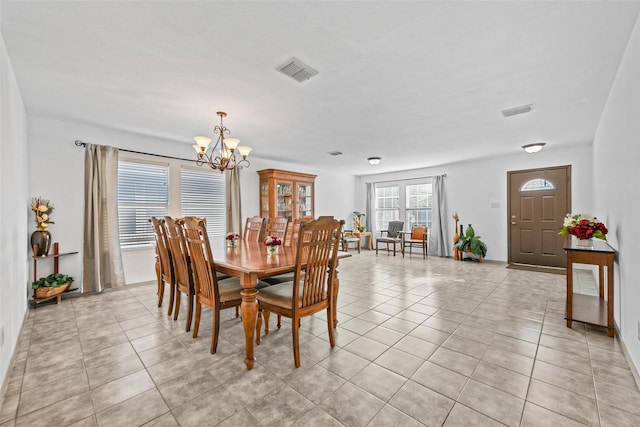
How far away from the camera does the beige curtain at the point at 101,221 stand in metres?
3.77

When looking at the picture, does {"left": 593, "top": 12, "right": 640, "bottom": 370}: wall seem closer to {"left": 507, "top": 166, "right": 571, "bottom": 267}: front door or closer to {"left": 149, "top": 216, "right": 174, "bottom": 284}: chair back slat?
{"left": 507, "top": 166, "right": 571, "bottom": 267}: front door

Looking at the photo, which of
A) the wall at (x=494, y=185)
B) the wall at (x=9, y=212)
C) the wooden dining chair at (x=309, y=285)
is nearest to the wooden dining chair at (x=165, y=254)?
the wall at (x=9, y=212)

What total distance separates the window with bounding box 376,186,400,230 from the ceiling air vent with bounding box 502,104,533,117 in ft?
15.5

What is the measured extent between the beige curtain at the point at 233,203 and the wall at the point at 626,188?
5173mm

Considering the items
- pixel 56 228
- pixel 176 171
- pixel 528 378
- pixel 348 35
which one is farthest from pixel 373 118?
pixel 56 228

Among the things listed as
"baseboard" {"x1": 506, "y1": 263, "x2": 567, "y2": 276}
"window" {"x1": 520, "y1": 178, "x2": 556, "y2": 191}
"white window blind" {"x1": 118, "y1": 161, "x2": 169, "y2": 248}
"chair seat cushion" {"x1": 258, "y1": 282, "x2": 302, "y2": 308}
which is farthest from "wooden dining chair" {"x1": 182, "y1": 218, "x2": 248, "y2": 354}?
"window" {"x1": 520, "y1": 178, "x2": 556, "y2": 191}

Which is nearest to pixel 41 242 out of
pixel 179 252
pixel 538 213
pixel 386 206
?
pixel 179 252


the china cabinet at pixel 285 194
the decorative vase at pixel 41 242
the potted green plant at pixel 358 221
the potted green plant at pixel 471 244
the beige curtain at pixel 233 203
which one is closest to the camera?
the decorative vase at pixel 41 242

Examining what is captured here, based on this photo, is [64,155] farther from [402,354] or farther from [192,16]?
[402,354]

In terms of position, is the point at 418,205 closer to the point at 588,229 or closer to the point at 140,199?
the point at 588,229

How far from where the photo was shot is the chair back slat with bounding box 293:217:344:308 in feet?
6.60

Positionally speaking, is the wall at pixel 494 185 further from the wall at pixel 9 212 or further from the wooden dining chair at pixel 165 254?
the wall at pixel 9 212

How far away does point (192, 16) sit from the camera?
1.71 metres

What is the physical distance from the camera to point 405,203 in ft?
25.9
